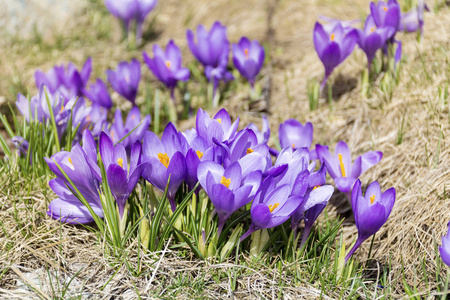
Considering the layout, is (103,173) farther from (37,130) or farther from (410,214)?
(410,214)

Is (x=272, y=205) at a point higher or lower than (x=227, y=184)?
lower

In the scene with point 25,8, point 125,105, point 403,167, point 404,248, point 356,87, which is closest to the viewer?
point 404,248

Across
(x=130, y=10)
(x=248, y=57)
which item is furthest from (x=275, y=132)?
(x=130, y=10)

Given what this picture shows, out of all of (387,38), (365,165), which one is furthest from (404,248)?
(387,38)

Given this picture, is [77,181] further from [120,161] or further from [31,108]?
[31,108]

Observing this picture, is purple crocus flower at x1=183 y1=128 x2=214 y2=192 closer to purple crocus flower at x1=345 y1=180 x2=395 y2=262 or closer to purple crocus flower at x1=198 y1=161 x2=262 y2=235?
purple crocus flower at x1=198 y1=161 x2=262 y2=235

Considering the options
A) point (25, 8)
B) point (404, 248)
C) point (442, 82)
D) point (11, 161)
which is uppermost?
point (25, 8)

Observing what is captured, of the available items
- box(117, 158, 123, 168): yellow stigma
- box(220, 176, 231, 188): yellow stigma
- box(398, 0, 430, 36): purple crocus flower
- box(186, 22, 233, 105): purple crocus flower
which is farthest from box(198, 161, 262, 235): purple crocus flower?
box(398, 0, 430, 36): purple crocus flower

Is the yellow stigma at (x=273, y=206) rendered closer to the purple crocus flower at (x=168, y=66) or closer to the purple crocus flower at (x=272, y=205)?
the purple crocus flower at (x=272, y=205)
